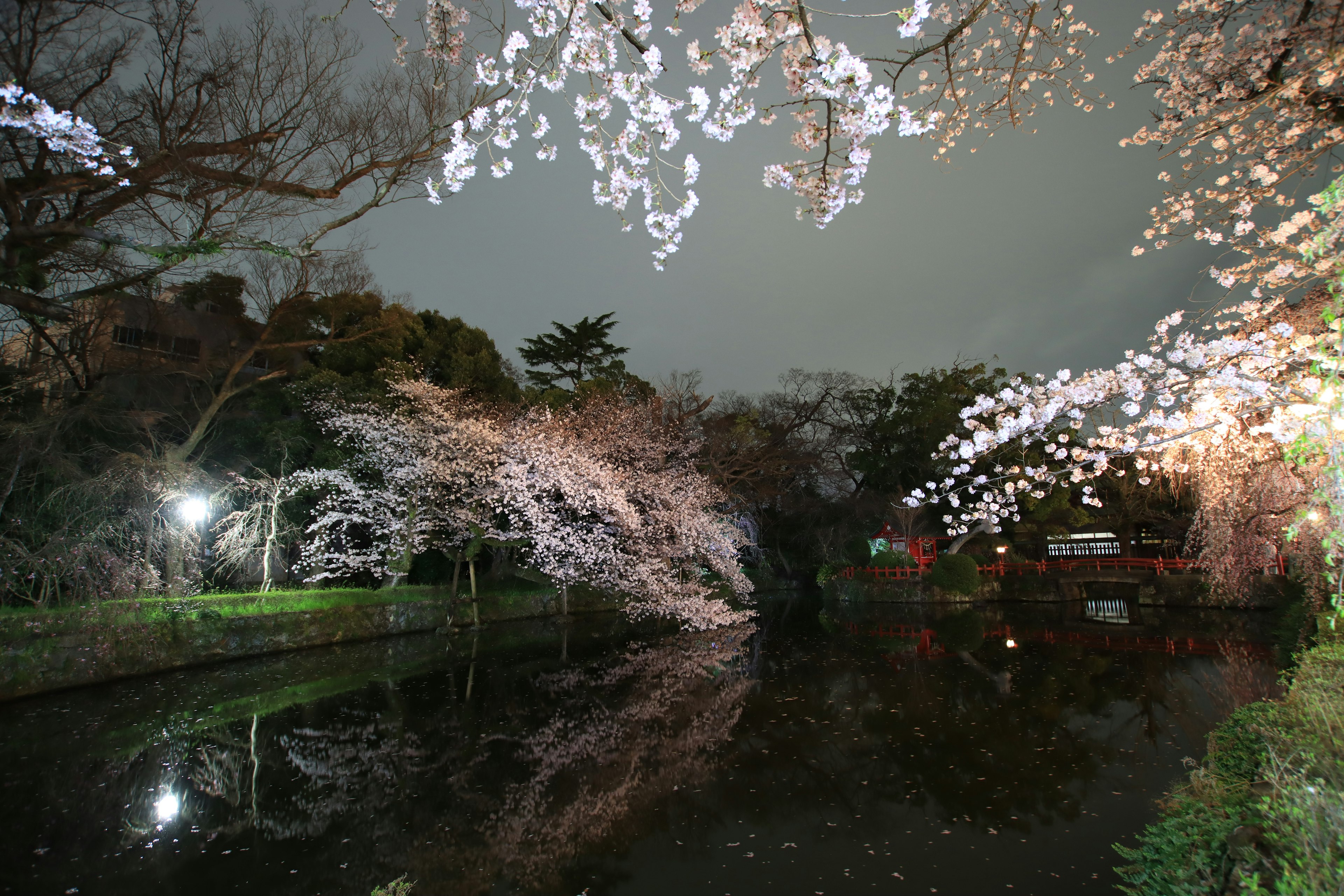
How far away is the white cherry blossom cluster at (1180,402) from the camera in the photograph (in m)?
3.90

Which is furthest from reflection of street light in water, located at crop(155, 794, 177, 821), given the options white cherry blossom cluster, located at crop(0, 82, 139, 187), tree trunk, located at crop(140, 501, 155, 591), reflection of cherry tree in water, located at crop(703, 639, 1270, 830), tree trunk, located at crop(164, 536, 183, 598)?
tree trunk, located at crop(164, 536, 183, 598)

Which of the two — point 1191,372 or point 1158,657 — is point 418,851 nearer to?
point 1191,372

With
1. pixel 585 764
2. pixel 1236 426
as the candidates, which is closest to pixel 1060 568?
pixel 1236 426

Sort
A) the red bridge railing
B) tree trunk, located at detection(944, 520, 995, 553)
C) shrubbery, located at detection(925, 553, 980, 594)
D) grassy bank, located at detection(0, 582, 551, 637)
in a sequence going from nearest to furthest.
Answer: grassy bank, located at detection(0, 582, 551, 637) < the red bridge railing < shrubbery, located at detection(925, 553, 980, 594) < tree trunk, located at detection(944, 520, 995, 553)

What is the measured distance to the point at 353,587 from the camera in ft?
52.1

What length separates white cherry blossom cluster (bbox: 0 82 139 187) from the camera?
17.6ft

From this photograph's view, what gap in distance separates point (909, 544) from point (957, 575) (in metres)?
3.16

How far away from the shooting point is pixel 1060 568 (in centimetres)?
2353

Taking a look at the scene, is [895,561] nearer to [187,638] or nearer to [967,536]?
[967,536]

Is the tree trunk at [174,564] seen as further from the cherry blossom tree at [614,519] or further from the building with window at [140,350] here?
the cherry blossom tree at [614,519]

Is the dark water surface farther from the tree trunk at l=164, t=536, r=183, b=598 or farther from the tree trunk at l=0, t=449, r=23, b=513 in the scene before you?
the tree trunk at l=0, t=449, r=23, b=513

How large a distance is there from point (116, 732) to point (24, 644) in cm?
335

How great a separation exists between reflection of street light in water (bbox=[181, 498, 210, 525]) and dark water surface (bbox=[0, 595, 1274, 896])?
2935 mm

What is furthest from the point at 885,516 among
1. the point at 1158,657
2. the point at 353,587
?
the point at 353,587
